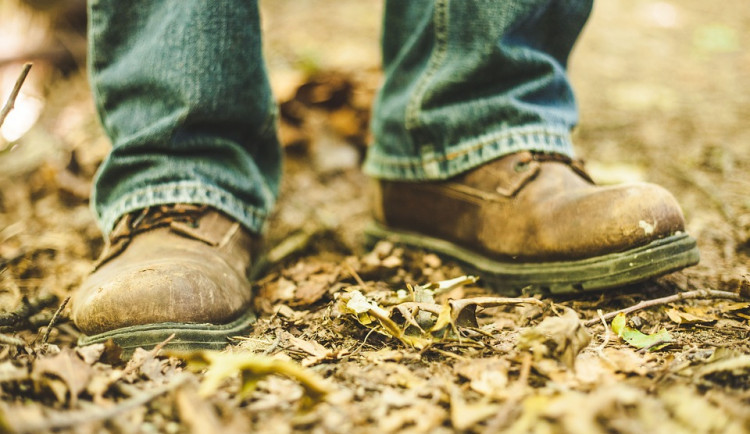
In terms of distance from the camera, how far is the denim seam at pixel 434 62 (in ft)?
4.23

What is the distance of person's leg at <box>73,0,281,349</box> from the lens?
114 centimetres

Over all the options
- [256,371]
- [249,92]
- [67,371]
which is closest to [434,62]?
[249,92]

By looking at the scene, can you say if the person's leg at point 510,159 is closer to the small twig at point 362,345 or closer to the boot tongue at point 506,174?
the boot tongue at point 506,174

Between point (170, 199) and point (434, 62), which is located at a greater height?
point (434, 62)

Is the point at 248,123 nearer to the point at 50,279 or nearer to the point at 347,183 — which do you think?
Result: the point at 50,279

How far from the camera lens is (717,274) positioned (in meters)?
1.29

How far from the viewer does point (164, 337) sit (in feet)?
3.24

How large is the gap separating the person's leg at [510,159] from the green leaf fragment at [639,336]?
0.11 meters

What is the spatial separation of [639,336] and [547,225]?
33 centimetres

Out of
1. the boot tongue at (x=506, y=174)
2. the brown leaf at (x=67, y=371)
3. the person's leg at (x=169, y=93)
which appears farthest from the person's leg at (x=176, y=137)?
the boot tongue at (x=506, y=174)

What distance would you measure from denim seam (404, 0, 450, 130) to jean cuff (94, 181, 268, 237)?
1.75 feet

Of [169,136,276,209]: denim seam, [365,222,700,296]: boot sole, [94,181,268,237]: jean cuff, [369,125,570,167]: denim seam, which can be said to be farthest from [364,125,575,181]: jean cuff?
[94,181,268,237]: jean cuff

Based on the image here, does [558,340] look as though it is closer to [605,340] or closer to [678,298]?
[605,340]

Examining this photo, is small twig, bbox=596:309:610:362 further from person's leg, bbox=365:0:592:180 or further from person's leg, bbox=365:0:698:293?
person's leg, bbox=365:0:592:180
